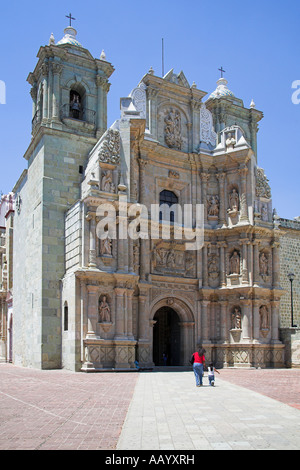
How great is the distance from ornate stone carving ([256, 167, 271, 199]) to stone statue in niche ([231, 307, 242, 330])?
727cm

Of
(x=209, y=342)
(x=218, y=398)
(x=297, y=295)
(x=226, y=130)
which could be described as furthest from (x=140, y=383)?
(x=297, y=295)

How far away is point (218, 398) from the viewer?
47.8ft

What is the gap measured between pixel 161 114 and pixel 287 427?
25.4 meters

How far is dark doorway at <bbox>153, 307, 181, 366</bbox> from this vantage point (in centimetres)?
3203

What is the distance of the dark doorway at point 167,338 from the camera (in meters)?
32.0

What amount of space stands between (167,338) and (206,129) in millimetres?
13839

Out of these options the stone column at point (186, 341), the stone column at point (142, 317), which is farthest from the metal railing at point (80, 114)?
the stone column at point (186, 341)

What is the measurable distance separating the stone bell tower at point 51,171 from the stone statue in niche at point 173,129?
390 centimetres

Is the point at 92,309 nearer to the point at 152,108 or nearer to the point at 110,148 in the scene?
the point at 110,148

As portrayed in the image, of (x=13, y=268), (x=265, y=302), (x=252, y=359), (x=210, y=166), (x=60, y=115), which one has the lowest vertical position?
(x=252, y=359)

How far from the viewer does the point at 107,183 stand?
27.3m

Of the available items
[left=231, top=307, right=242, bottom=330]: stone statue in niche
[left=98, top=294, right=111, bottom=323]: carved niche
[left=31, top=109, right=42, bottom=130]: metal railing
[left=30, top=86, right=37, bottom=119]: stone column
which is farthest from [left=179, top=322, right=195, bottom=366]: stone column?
[left=30, top=86, right=37, bottom=119]: stone column

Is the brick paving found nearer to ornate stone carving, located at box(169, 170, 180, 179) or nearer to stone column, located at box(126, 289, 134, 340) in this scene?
stone column, located at box(126, 289, 134, 340)

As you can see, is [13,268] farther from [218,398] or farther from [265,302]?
[218,398]
